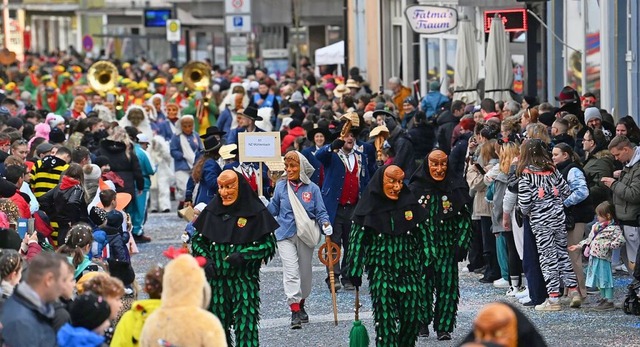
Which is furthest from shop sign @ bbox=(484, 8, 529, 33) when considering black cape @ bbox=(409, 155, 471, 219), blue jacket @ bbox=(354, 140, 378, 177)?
black cape @ bbox=(409, 155, 471, 219)

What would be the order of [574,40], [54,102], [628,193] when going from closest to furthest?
[628,193] → [574,40] → [54,102]

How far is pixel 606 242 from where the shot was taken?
50.6 ft

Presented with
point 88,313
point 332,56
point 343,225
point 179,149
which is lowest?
point 343,225

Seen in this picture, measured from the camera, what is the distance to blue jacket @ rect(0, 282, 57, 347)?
862 centimetres

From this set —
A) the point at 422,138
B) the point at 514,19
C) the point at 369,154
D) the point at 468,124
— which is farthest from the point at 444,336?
the point at 514,19

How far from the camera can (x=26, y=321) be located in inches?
340

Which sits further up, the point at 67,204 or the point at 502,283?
the point at 67,204

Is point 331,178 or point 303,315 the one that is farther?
point 331,178

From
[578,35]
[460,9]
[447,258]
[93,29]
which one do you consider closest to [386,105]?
[578,35]

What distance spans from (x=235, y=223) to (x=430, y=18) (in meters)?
16.2

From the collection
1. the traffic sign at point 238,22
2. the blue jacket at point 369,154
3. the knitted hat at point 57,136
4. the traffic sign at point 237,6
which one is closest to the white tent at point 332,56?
the traffic sign at point 238,22

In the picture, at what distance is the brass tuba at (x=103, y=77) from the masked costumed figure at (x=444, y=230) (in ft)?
67.9

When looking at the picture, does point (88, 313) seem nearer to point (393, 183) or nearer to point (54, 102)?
point (393, 183)

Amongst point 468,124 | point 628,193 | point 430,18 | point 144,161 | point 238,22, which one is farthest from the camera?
point 238,22
